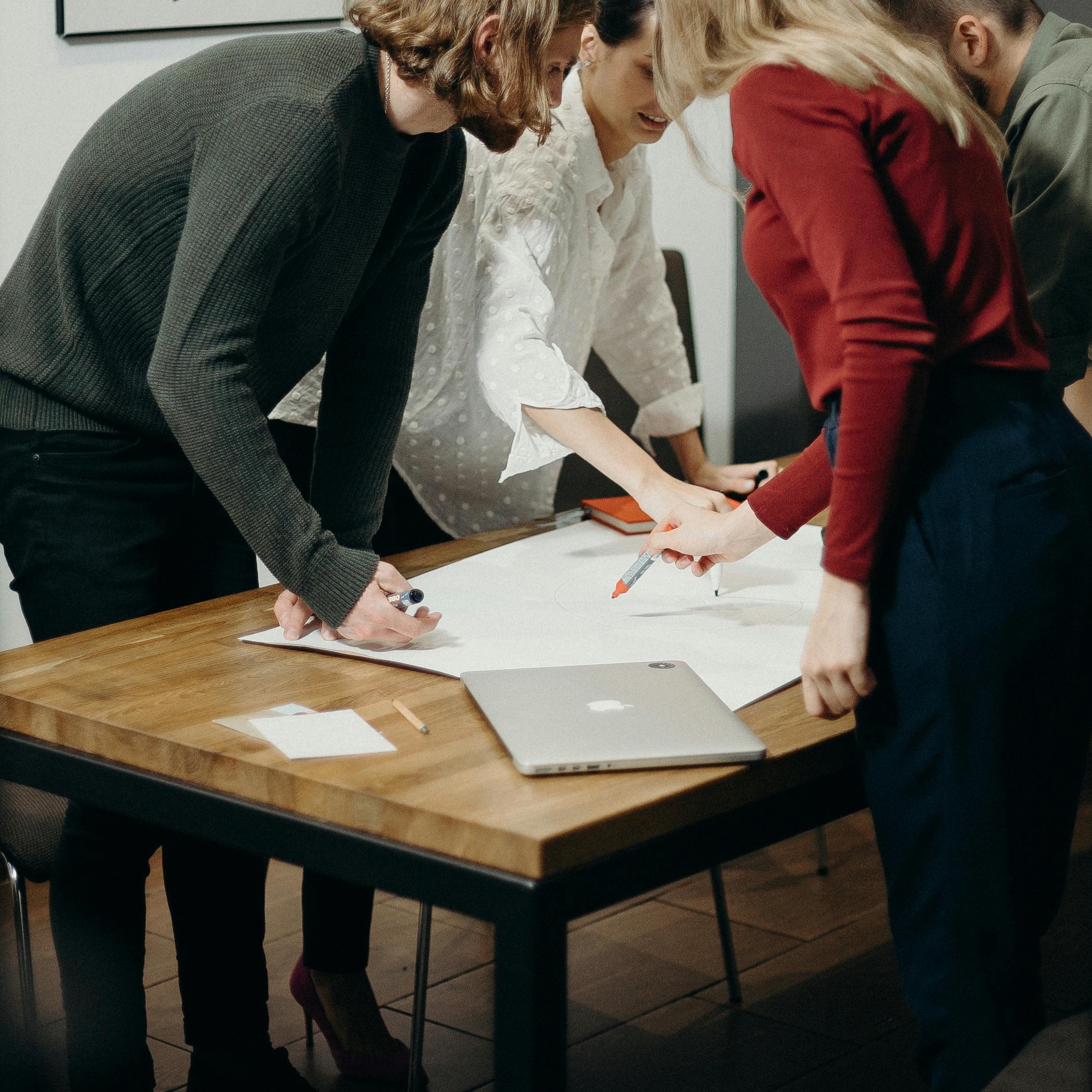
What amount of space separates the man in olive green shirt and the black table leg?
118 centimetres

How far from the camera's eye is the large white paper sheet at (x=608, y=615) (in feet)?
4.08

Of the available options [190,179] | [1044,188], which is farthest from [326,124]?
[1044,188]

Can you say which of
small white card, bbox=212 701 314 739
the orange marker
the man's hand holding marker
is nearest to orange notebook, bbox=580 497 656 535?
the orange marker

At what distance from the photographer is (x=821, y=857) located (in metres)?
2.41

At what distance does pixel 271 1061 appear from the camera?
143 cm

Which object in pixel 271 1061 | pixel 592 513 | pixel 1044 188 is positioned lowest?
pixel 271 1061

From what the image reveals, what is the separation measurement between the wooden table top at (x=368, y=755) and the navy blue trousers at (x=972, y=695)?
0.29 feet

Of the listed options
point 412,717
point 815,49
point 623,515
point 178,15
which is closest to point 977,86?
point 623,515

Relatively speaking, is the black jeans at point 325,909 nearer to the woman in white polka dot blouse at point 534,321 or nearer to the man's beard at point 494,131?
the woman in white polka dot blouse at point 534,321

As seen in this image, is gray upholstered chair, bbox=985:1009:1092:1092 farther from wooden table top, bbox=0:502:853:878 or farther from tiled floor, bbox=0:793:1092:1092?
tiled floor, bbox=0:793:1092:1092

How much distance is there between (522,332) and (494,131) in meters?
0.40

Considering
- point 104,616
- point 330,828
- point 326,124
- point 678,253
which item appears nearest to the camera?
point 330,828

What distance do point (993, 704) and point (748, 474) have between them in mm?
1137

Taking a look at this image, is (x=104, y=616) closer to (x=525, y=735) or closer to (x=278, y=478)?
(x=278, y=478)
